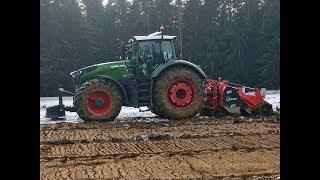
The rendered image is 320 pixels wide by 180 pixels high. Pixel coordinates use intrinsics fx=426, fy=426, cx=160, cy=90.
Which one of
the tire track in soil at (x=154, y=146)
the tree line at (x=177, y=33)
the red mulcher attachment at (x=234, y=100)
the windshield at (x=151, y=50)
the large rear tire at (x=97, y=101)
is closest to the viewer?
the tire track in soil at (x=154, y=146)

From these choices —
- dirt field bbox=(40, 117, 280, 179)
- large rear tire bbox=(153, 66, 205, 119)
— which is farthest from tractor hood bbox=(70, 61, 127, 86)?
dirt field bbox=(40, 117, 280, 179)

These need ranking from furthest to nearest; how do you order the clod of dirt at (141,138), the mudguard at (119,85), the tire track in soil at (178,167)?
the mudguard at (119,85) → the clod of dirt at (141,138) → the tire track in soil at (178,167)

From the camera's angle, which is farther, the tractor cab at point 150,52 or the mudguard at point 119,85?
the tractor cab at point 150,52

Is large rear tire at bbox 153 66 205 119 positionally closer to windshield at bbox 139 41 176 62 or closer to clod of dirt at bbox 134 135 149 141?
windshield at bbox 139 41 176 62

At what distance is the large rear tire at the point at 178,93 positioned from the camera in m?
11.2

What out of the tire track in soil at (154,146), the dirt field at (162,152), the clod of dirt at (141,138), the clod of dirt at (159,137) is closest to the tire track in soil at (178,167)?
the dirt field at (162,152)

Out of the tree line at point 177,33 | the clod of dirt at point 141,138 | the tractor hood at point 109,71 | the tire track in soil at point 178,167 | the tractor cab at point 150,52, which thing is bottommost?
the tire track in soil at point 178,167

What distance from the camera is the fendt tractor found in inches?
430

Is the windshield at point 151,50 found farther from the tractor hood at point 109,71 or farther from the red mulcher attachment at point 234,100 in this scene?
the red mulcher attachment at point 234,100

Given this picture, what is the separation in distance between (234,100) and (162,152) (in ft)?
19.6

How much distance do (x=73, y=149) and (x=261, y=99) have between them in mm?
6895

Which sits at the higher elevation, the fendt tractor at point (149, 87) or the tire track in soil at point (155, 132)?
the fendt tractor at point (149, 87)
